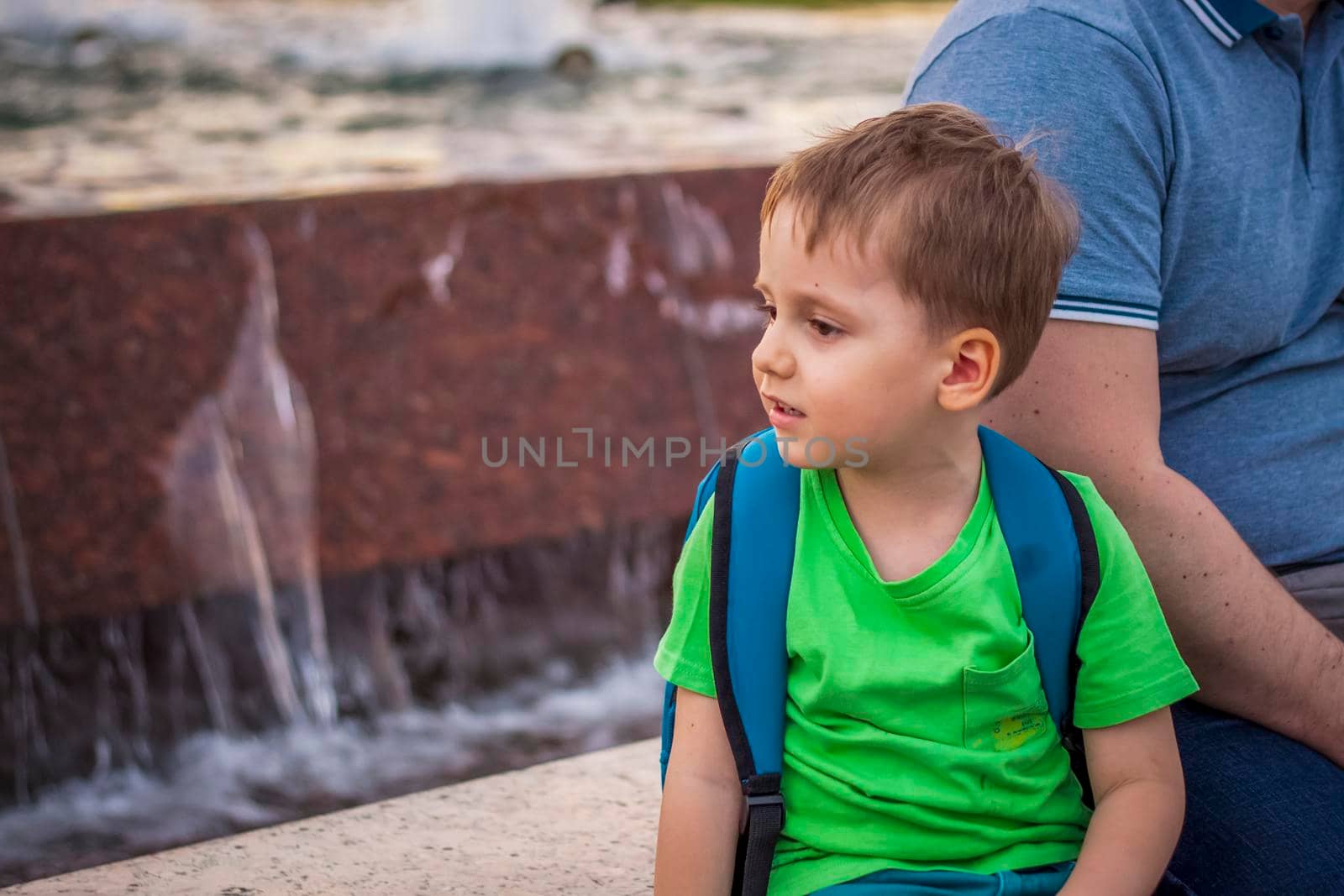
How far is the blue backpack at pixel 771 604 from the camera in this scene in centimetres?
142

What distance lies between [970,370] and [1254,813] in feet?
2.08

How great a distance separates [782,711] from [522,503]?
7.41ft

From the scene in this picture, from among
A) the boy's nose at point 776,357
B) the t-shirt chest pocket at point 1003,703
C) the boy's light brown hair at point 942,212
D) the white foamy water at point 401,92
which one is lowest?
the white foamy water at point 401,92

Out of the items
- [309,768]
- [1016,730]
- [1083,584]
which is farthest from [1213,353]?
[309,768]

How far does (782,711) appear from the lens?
144 centimetres

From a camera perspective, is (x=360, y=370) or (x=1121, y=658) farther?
(x=360, y=370)

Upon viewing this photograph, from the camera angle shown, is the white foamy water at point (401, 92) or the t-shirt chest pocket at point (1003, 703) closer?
the t-shirt chest pocket at point (1003, 703)

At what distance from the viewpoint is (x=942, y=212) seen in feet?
4.48

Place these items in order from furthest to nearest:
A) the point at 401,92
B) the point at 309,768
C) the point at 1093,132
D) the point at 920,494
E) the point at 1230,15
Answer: the point at 401,92 → the point at 309,768 → the point at 1230,15 → the point at 1093,132 → the point at 920,494

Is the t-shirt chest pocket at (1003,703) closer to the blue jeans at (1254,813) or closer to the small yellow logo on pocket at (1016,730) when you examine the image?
the small yellow logo on pocket at (1016,730)

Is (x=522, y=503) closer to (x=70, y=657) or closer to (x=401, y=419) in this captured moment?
(x=401, y=419)

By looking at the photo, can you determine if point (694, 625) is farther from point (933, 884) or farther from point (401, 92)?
point (401, 92)

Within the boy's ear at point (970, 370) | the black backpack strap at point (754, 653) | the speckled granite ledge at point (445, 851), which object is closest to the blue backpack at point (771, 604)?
the black backpack strap at point (754, 653)

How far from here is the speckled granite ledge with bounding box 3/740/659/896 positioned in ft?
6.22
